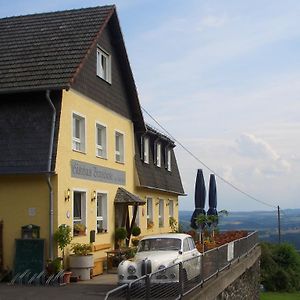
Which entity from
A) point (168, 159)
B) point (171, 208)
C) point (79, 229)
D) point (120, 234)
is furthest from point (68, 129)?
point (171, 208)

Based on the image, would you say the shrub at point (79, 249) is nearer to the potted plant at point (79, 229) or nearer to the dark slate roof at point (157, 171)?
the potted plant at point (79, 229)

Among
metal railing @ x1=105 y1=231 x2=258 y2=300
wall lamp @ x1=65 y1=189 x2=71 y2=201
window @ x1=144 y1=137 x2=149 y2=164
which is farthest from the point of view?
window @ x1=144 y1=137 x2=149 y2=164

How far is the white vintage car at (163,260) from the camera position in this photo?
12.1m

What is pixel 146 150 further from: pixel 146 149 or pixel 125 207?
pixel 125 207

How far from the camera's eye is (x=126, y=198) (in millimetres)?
23203

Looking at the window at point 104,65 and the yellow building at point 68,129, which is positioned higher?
the window at point 104,65

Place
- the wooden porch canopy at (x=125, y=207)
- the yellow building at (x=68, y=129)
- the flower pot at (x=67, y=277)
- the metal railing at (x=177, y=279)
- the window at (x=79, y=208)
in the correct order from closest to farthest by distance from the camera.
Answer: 1. the metal railing at (x=177, y=279)
2. the flower pot at (x=67, y=277)
3. the yellow building at (x=68, y=129)
4. the window at (x=79, y=208)
5. the wooden porch canopy at (x=125, y=207)

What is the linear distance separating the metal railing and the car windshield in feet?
3.11

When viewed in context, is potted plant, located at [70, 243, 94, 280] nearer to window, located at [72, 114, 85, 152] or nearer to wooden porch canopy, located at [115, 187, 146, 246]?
window, located at [72, 114, 85, 152]

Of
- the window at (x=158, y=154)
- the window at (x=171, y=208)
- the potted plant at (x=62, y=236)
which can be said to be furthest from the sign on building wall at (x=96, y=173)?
the window at (x=171, y=208)

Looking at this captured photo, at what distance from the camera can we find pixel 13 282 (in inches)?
691

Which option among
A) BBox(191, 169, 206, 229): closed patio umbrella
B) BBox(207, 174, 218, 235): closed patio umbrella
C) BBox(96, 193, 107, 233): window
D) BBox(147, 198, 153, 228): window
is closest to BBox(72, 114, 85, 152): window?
BBox(96, 193, 107, 233): window

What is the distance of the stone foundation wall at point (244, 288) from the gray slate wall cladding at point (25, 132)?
6363 millimetres

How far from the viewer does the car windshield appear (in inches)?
656
